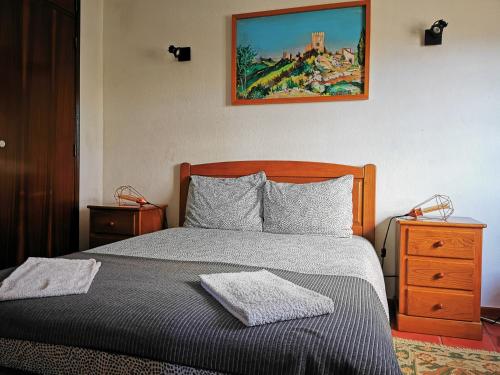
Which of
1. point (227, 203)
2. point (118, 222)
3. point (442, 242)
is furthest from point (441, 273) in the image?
point (118, 222)

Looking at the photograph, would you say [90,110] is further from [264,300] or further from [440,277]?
[440,277]

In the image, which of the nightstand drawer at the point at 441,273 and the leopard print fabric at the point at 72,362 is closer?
the leopard print fabric at the point at 72,362

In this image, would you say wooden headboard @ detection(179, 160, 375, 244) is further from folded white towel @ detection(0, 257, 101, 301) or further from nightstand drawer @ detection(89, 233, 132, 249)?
folded white towel @ detection(0, 257, 101, 301)

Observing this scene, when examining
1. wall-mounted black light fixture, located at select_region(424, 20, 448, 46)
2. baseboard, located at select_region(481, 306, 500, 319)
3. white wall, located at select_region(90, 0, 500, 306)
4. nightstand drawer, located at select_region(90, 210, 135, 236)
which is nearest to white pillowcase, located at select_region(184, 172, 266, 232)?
white wall, located at select_region(90, 0, 500, 306)

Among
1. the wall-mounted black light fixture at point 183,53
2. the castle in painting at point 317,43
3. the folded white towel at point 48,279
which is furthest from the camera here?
the wall-mounted black light fixture at point 183,53

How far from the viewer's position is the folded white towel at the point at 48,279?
105 centimetres

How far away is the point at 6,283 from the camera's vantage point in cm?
111

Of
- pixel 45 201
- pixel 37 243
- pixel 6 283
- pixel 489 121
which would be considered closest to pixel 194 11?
pixel 45 201

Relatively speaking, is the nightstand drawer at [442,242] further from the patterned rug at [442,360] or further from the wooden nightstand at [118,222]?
the wooden nightstand at [118,222]

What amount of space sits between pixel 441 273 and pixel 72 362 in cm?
193

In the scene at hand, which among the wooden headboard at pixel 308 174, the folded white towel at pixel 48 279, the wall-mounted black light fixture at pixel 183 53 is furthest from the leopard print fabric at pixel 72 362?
the wall-mounted black light fixture at pixel 183 53

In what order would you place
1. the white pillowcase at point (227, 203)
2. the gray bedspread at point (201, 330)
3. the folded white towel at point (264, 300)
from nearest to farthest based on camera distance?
the gray bedspread at point (201, 330), the folded white towel at point (264, 300), the white pillowcase at point (227, 203)

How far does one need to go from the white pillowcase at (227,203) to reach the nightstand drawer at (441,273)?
96cm

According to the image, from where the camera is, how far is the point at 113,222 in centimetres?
266
